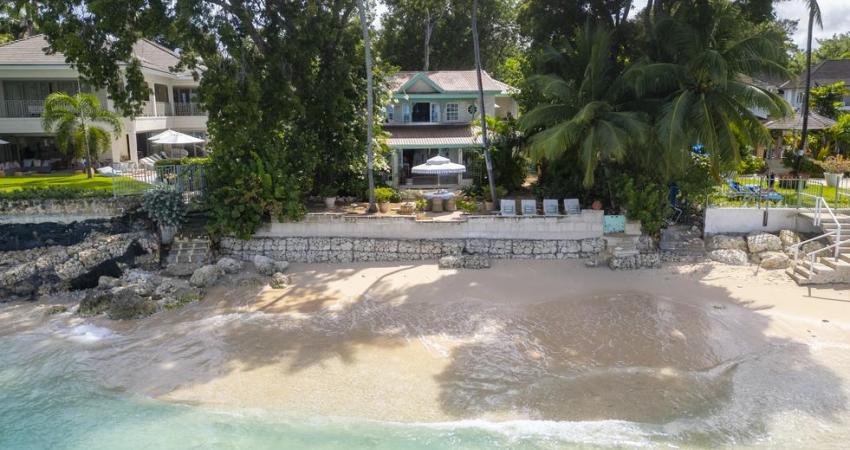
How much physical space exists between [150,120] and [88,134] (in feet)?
20.6

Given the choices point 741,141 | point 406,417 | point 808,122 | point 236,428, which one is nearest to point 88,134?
point 236,428

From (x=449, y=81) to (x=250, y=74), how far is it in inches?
541

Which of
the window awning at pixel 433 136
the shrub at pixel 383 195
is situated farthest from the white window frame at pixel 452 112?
the shrub at pixel 383 195

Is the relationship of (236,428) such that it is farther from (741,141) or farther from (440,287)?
(741,141)

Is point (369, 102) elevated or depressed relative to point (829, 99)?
depressed

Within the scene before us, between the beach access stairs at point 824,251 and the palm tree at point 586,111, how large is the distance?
6411mm

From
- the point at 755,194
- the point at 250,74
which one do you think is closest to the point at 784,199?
the point at 755,194

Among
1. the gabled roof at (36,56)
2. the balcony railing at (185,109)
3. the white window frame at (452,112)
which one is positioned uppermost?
the gabled roof at (36,56)

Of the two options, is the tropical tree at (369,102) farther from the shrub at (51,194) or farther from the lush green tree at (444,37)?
the lush green tree at (444,37)

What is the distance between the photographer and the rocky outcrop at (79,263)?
20.1 m

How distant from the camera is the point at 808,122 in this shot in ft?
98.8

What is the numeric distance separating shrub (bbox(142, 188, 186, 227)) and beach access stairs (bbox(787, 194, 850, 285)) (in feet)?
67.0

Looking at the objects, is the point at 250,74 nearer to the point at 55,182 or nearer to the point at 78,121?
the point at 55,182

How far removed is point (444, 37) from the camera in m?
50.2
